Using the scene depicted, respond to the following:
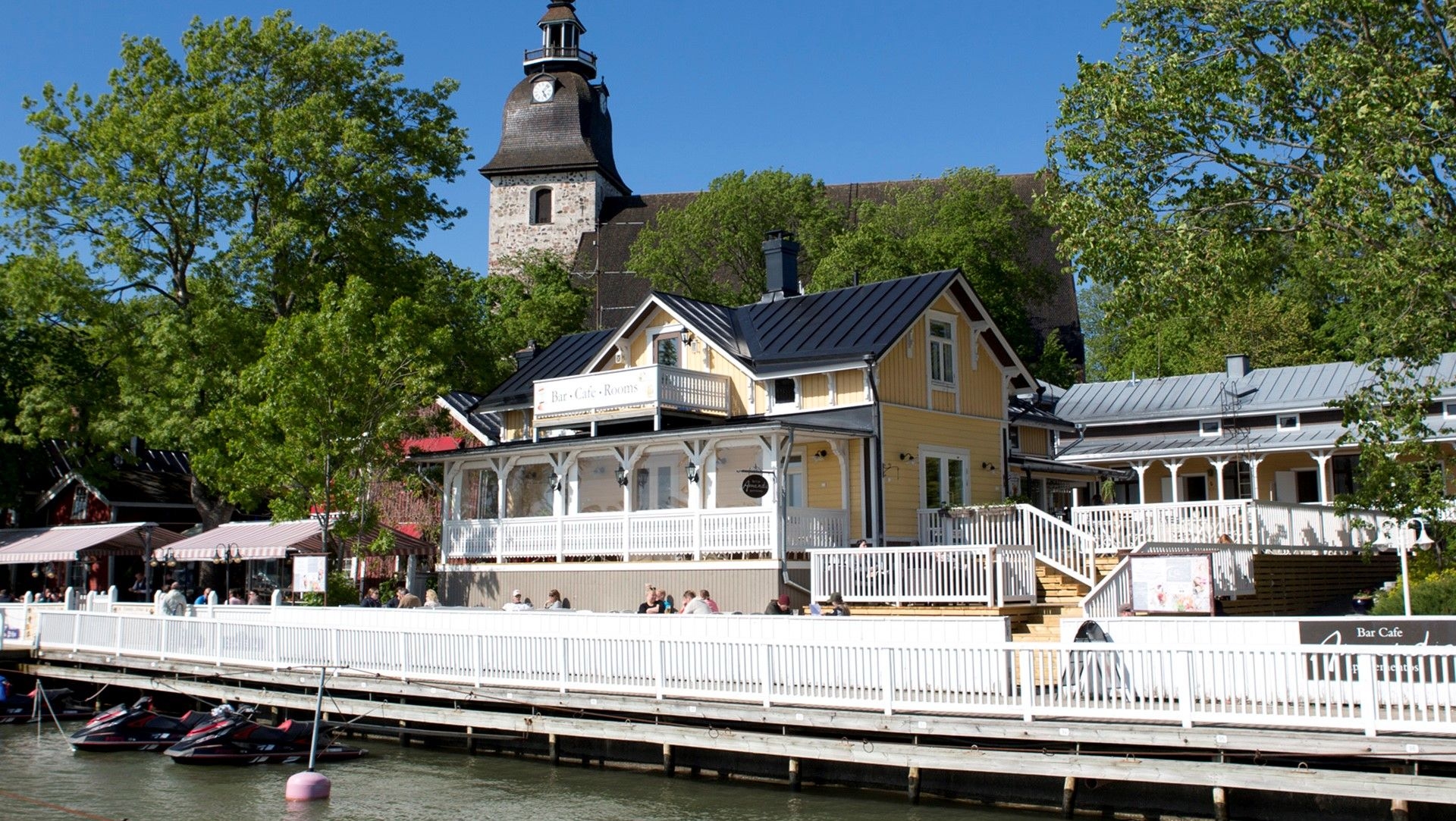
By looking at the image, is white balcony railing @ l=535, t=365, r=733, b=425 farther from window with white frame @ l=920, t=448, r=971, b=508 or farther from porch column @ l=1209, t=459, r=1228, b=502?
porch column @ l=1209, t=459, r=1228, b=502

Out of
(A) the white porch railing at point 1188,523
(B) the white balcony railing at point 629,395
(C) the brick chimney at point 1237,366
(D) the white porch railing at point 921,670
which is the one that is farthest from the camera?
(C) the brick chimney at point 1237,366

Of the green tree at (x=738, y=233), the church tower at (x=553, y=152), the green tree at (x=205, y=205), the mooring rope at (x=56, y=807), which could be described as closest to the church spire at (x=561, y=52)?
the church tower at (x=553, y=152)

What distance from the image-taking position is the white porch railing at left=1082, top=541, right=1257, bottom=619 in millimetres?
21344

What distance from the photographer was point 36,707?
88.2ft

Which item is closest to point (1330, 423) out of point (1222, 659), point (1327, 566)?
point (1327, 566)

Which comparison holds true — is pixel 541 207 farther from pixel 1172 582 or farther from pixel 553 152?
pixel 1172 582

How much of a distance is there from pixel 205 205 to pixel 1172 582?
102ft

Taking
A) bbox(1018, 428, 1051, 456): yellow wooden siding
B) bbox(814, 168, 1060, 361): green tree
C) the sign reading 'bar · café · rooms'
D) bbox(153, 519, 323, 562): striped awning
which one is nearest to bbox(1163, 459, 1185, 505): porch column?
bbox(1018, 428, 1051, 456): yellow wooden siding

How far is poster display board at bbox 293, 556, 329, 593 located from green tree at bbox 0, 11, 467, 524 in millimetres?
10753

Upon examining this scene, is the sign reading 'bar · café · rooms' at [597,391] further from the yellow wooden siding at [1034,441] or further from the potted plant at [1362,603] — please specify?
the potted plant at [1362,603]

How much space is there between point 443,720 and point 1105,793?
10.4 meters

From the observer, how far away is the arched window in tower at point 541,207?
83625mm

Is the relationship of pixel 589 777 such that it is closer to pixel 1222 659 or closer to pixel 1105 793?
pixel 1105 793

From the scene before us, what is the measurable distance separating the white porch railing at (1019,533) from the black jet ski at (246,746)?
12337 mm
